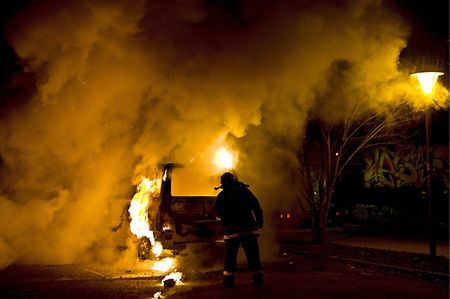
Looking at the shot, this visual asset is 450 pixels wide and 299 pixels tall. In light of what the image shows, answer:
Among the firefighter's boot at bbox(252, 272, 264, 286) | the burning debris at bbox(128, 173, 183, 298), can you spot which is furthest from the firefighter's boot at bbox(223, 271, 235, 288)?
the burning debris at bbox(128, 173, 183, 298)

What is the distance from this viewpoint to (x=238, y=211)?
9148 millimetres

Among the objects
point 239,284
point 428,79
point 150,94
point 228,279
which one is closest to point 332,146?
point 428,79

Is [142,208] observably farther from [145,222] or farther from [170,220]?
[170,220]

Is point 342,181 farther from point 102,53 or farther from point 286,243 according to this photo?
point 102,53

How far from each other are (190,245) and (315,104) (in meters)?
4.70

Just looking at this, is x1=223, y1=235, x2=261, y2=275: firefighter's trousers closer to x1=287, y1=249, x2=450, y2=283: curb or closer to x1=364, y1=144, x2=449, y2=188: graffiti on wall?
x1=287, y1=249, x2=450, y2=283: curb

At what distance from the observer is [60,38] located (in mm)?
13336

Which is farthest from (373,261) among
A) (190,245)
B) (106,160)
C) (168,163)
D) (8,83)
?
(8,83)

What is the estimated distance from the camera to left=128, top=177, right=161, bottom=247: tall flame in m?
12.6

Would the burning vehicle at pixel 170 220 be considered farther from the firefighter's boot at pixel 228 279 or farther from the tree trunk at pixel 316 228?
the tree trunk at pixel 316 228

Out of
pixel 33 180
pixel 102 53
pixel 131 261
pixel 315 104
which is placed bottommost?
pixel 131 261

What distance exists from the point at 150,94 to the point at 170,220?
3.51m

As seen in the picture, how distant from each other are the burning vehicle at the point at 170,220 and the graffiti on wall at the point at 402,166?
10.1 metres

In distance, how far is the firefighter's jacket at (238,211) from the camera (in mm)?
9117
